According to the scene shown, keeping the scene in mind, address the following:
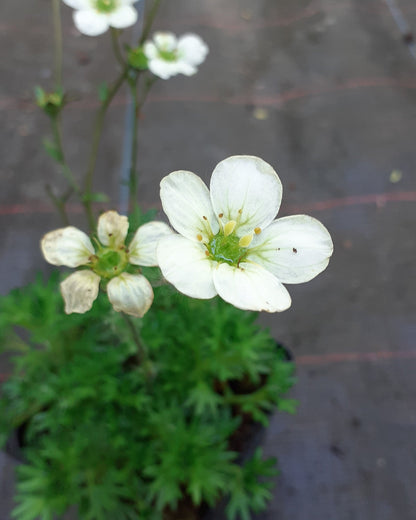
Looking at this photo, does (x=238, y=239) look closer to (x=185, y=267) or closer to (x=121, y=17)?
(x=185, y=267)

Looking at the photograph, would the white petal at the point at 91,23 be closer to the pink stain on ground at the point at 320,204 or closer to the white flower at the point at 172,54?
the white flower at the point at 172,54

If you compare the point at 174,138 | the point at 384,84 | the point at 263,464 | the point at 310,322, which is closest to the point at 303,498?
the point at 263,464

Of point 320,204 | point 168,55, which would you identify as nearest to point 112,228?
point 168,55

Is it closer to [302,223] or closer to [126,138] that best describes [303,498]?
[302,223]

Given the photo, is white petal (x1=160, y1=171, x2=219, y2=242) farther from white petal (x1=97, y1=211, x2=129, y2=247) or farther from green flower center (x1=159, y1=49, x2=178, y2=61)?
green flower center (x1=159, y1=49, x2=178, y2=61)

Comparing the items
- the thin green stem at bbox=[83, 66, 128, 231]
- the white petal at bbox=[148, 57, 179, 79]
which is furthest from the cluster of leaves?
the white petal at bbox=[148, 57, 179, 79]

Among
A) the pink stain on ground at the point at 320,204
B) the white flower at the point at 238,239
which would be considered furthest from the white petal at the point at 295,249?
the pink stain on ground at the point at 320,204
